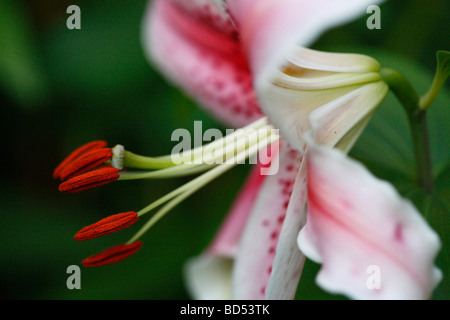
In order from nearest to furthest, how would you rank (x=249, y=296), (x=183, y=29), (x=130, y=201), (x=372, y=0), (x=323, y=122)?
1. (x=372, y=0)
2. (x=323, y=122)
3. (x=249, y=296)
4. (x=183, y=29)
5. (x=130, y=201)

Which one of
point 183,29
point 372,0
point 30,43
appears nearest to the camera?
point 372,0

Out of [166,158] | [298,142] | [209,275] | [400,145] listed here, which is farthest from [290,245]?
[209,275]

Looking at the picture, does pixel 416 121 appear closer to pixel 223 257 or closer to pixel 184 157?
pixel 184 157

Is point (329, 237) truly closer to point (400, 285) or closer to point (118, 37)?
point (400, 285)

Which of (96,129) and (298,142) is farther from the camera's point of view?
(96,129)

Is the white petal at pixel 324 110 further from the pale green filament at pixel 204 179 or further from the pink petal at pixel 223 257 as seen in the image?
the pink petal at pixel 223 257

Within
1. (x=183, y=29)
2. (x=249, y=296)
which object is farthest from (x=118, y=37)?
(x=249, y=296)

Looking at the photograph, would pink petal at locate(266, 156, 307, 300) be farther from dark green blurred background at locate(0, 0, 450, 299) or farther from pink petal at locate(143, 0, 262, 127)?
dark green blurred background at locate(0, 0, 450, 299)

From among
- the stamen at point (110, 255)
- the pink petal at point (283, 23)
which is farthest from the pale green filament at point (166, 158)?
the pink petal at point (283, 23)
